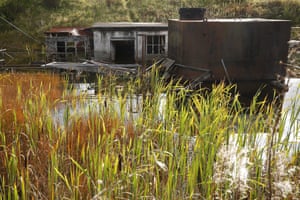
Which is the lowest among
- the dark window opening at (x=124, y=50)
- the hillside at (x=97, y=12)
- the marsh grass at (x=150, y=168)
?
the marsh grass at (x=150, y=168)

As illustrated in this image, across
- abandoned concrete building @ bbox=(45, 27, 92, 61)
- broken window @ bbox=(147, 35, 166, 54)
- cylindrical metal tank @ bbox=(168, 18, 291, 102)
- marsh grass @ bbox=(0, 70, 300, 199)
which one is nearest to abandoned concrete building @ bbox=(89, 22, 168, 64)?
broken window @ bbox=(147, 35, 166, 54)

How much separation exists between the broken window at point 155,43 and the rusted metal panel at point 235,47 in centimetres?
424

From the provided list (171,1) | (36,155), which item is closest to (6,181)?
(36,155)

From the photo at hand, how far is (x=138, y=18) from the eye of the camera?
25625 mm

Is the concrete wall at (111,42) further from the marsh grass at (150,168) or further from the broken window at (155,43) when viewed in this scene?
the marsh grass at (150,168)

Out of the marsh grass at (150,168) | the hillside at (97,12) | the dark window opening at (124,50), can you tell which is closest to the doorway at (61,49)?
the dark window opening at (124,50)

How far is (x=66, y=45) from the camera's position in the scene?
721 inches

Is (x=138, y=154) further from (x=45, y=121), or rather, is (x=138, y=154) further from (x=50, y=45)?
(x=50, y=45)

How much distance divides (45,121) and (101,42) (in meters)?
13.3

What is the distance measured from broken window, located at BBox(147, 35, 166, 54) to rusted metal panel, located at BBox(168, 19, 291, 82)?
4244mm

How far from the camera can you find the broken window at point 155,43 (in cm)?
1692

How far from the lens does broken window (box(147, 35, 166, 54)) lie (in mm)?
16922

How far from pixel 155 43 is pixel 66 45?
207 inches

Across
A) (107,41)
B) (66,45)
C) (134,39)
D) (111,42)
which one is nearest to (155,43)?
(134,39)
